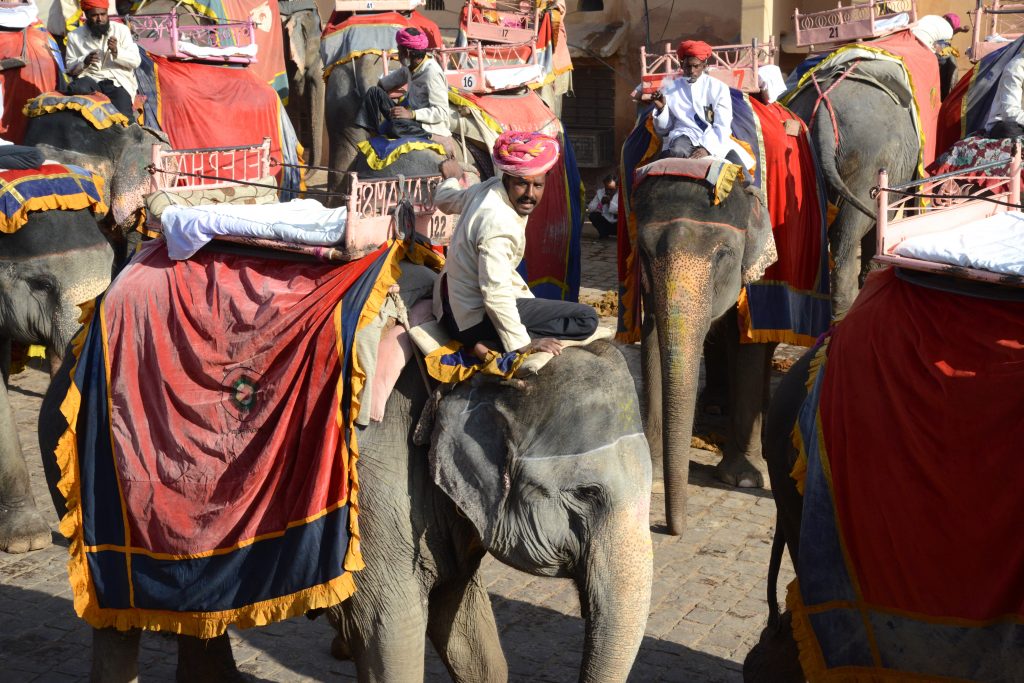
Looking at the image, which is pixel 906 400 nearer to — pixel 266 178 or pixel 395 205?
pixel 395 205

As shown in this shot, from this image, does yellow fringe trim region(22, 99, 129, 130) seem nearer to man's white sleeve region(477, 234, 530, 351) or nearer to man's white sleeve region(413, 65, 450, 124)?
man's white sleeve region(413, 65, 450, 124)

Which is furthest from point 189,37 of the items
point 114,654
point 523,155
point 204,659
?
point 523,155

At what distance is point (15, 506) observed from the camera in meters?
6.78

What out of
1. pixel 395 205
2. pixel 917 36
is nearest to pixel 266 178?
pixel 395 205

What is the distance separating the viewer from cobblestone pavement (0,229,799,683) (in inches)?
221

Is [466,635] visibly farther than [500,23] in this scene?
No

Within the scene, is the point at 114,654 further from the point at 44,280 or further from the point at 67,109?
the point at 67,109

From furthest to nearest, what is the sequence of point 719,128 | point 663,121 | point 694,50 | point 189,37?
point 189,37
point 694,50
point 663,121
point 719,128

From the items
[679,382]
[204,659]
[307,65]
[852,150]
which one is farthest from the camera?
[307,65]

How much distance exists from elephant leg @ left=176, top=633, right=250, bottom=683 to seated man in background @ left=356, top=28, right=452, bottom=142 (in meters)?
4.22

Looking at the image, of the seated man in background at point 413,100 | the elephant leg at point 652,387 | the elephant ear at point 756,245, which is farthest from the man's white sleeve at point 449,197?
the seated man in background at point 413,100

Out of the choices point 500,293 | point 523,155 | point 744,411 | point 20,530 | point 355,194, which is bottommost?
point 20,530

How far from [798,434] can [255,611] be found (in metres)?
1.82

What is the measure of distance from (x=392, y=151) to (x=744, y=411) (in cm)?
266
